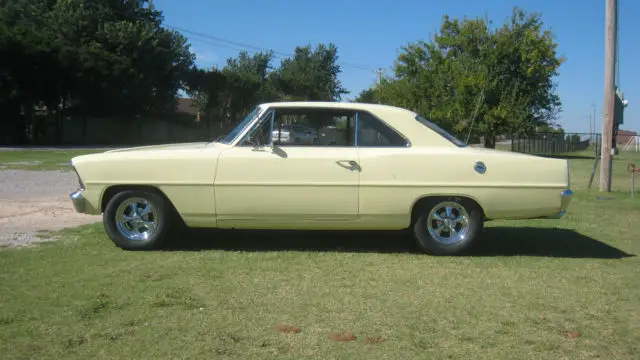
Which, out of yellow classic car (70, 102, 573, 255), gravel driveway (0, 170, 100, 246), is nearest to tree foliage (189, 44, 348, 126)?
gravel driveway (0, 170, 100, 246)

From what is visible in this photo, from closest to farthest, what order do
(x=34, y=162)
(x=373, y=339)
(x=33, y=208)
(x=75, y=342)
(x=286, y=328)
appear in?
1. (x=75, y=342)
2. (x=373, y=339)
3. (x=286, y=328)
4. (x=33, y=208)
5. (x=34, y=162)

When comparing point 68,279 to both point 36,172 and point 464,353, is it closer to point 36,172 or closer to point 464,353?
point 464,353

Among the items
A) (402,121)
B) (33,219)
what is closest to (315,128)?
(402,121)

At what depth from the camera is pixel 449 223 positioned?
6723 mm

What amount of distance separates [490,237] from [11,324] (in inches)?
221

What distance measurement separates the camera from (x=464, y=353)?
13.1ft

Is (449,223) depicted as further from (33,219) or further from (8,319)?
(33,219)

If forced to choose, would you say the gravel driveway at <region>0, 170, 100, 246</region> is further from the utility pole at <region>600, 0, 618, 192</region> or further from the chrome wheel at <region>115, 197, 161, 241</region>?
the utility pole at <region>600, 0, 618, 192</region>

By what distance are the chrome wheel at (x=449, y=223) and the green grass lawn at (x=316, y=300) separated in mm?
262

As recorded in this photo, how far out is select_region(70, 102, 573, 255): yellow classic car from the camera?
6.55m

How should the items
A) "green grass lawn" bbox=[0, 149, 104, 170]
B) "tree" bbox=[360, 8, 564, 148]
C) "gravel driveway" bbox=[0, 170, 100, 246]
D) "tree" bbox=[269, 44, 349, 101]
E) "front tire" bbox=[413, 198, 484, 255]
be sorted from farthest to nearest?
1. "tree" bbox=[269, 44, 349, 101]
2. "tree" bbox=[360, 8, 564, 148]
3. "green grass lawn" bbox=[0, 149, 104, 170]
4. "gravel driveway" bbox=[0, 170, 100, 246]
5. "front tire" bbox=[413, 198, 484, 255]

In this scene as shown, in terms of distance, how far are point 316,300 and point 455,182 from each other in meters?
2.25

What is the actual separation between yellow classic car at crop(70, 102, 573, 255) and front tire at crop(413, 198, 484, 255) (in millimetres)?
10

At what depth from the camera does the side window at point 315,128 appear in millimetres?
6801
